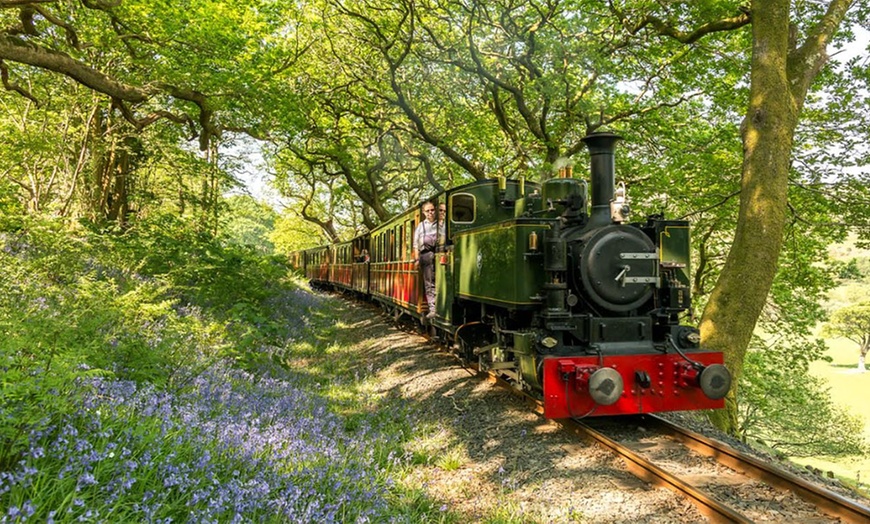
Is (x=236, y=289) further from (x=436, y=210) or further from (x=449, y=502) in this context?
(x=449, y=502)

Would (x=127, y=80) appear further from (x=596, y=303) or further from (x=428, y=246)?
(x=596, y=303)

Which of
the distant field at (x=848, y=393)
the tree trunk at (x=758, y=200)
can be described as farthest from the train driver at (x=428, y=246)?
the distant field at (x=848, y=393)

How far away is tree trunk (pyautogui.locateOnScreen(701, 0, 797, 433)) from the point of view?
23.2 ft

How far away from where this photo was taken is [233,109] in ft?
38.1

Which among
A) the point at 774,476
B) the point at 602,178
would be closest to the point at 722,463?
the point at 774,476

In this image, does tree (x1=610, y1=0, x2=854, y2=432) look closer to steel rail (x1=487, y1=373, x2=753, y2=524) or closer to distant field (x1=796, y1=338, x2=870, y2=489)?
steel rail (x1=487, y1=373, x2=753, y2=524)

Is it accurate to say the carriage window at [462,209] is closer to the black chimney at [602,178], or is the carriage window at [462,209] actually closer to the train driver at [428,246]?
the train driver at [428,246]

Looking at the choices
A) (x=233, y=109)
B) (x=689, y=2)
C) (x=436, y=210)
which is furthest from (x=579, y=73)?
(x=233, y=109)

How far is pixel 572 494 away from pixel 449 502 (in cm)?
100

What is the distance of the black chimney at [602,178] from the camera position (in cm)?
589

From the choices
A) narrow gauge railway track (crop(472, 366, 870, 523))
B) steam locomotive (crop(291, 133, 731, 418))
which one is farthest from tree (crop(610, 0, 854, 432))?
narrow gauge railway track (crop(472, 366, 870, 523))

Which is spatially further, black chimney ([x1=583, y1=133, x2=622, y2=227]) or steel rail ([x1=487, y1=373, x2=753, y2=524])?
black chimney ([x1=583, y1=133, x2=622, y2=227])

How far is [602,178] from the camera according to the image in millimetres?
5902

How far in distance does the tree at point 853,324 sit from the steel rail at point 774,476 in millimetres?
60103
